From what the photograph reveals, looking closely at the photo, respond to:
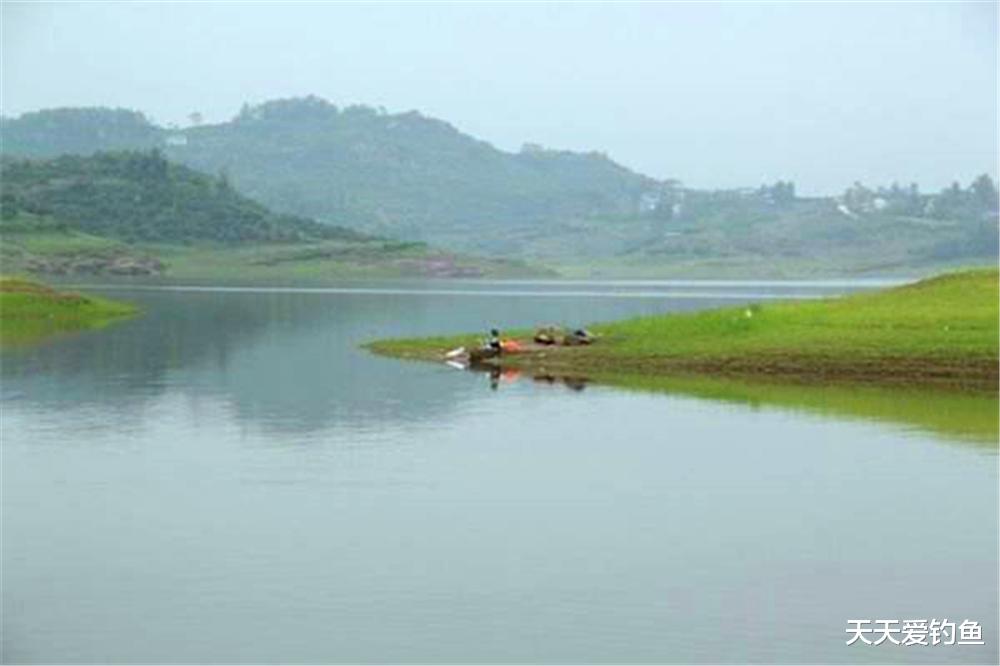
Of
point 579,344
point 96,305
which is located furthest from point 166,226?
point 579,344

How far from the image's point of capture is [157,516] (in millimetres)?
23844

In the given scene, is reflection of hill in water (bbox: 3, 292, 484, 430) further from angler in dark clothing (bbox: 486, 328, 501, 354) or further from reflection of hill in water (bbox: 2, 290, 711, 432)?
angler in dark clothing (bbox: 486, 328, 501, 354)

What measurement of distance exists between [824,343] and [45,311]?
41.1m

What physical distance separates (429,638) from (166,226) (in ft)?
609

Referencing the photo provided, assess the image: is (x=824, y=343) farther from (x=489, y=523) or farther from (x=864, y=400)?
(x=489, y=523)

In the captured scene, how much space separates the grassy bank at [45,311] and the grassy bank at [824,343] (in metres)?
19.9

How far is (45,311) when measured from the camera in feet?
248

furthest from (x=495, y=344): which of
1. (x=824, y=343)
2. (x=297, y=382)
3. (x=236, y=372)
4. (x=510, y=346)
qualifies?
(x=824, y=343)

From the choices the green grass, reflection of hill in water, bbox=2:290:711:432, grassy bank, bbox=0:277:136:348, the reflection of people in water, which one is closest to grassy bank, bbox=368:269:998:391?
the reflection of people in water

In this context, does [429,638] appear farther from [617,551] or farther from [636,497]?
[636,497]

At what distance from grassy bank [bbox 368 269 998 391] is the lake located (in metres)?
3.16

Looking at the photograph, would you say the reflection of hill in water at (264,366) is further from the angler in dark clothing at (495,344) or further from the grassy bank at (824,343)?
the grassy bank at (824,343)

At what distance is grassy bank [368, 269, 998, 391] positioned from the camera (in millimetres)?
→ 44812

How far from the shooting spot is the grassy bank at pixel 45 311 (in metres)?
69.4
